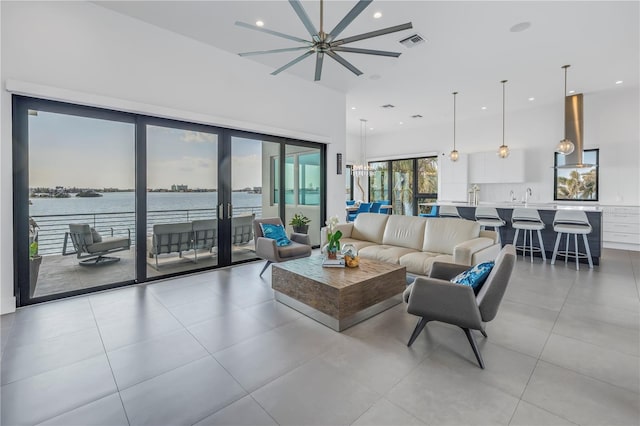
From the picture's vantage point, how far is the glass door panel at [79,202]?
3520 millimetres

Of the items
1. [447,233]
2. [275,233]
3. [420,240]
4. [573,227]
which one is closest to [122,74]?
[275,233]

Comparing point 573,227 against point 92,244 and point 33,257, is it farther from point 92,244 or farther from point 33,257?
point 33,257

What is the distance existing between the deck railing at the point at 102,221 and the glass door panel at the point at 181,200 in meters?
0.02

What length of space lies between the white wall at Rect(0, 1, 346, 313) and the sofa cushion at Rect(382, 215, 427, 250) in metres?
2.63

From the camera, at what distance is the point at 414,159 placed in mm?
10539

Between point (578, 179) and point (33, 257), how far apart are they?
10.5 metres

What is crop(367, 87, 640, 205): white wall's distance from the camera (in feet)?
21.9

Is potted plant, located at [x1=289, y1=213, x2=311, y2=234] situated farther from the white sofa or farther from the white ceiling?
the white ceiling

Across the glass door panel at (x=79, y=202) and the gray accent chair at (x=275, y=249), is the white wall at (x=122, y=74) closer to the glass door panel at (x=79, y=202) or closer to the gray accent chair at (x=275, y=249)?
the glass door panel at (x=79, y=202)

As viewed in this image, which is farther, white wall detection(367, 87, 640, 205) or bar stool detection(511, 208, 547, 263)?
white wall detection(367, 87, 640, 205)

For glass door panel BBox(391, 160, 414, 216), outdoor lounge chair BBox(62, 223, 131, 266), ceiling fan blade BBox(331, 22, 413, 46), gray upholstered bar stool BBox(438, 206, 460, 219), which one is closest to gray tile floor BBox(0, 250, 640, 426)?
outdoor lounge chair BBox(62, 223, 131, 266)

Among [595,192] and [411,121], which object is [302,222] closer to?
[411,121]

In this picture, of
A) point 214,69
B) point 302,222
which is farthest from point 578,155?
point 214,69

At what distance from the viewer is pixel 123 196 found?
4102 mm
